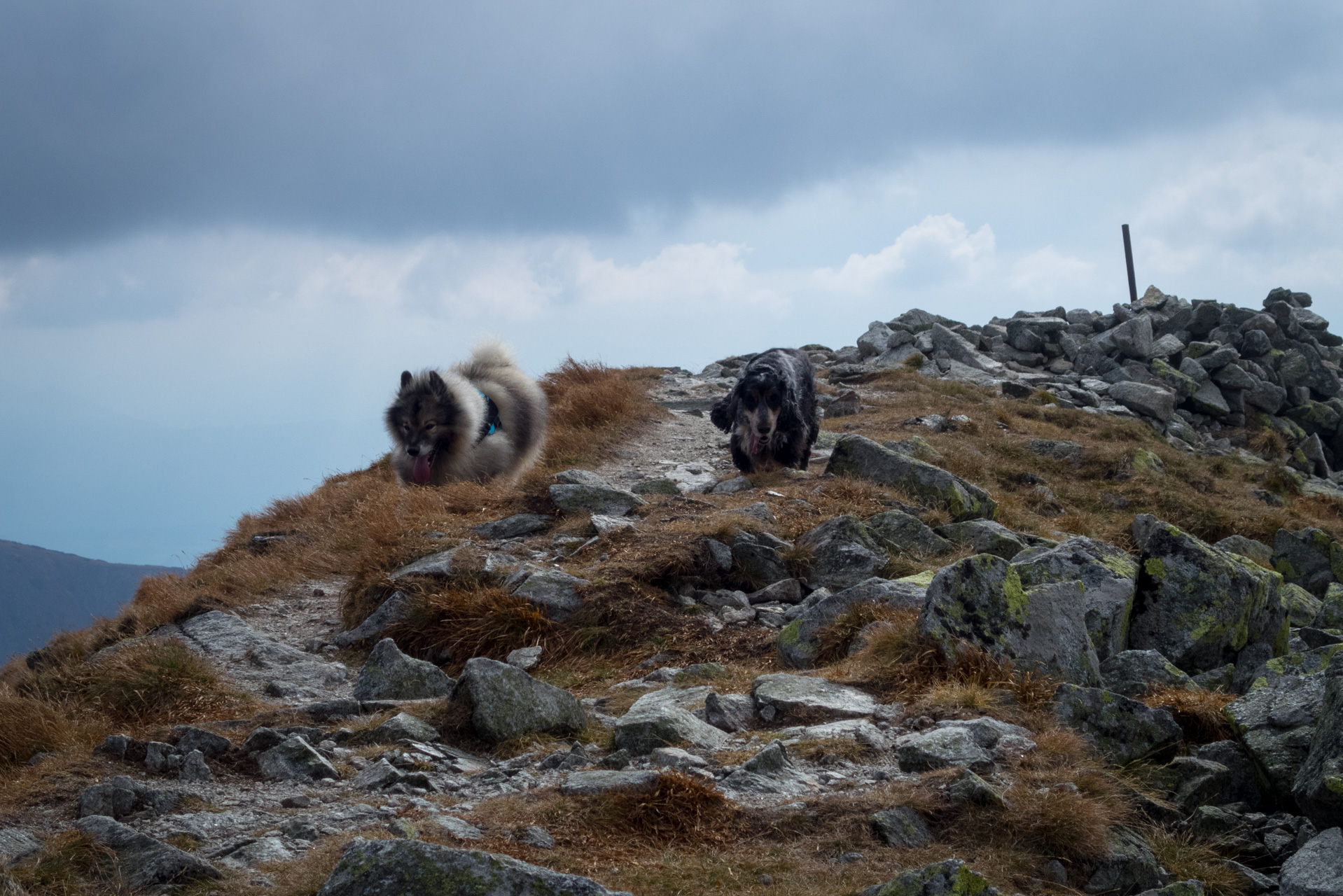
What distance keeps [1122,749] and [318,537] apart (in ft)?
26.3

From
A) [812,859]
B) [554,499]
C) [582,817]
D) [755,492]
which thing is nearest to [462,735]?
[582,817]

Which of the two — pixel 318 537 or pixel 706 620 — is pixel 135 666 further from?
pixel 318 537

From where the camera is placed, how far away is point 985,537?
8406 mm

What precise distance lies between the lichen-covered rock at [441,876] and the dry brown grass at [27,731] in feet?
9.43

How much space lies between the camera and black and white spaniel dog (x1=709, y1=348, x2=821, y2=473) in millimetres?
11117

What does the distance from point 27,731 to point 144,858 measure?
2.07 metres

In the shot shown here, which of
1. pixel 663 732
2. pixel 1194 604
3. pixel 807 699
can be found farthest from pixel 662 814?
pixel 1194 604

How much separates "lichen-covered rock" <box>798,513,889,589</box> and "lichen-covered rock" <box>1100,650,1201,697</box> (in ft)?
6.65

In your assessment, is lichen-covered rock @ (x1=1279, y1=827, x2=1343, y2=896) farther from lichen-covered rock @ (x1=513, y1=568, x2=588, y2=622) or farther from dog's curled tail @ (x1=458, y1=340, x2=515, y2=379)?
dog's curled tail @ (x1=458, y1=340, x2=515, y2=379)

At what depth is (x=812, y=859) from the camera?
11.9 ft

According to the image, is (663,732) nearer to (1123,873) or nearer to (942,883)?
(942,883)

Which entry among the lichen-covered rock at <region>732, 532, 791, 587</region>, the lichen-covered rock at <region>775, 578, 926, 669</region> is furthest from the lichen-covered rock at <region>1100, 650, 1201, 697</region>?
the lichen-covered rock at <region>732, 532, 791, 587</region>

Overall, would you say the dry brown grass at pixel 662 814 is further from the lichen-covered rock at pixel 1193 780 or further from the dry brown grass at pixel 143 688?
the dry brown grass at pixel 143 688

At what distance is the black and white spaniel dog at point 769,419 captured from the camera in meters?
11.1
